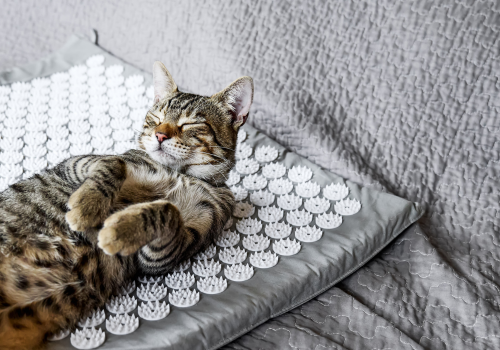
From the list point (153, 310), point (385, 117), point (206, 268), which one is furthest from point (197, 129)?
point (385, 117)

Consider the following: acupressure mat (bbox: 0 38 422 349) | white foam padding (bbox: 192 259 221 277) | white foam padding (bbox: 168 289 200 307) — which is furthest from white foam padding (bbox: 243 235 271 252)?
white foam padding (bbox: 168 289 200 307)

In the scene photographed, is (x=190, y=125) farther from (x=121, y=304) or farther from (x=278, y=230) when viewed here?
(x=121, y=304)

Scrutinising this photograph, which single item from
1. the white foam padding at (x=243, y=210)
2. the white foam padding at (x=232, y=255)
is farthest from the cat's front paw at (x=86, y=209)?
the white foam padding at (x=243, y=210)

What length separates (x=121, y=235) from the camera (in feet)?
2.99

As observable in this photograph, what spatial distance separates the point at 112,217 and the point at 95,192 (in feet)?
0.35

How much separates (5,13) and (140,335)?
5.96 feet

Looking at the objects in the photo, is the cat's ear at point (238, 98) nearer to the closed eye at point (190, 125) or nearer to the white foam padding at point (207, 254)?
the closed eye at point (190, 125)

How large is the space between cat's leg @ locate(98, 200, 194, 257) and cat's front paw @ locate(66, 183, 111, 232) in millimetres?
62

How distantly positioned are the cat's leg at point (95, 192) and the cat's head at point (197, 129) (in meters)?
0.13

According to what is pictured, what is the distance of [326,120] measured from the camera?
5.30 feet

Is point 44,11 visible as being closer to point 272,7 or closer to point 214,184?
point 272,7

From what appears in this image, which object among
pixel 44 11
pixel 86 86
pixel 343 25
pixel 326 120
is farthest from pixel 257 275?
pixel 44 11

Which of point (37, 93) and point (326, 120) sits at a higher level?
point (326, 120)

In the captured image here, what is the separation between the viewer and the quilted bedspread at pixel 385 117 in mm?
1117
